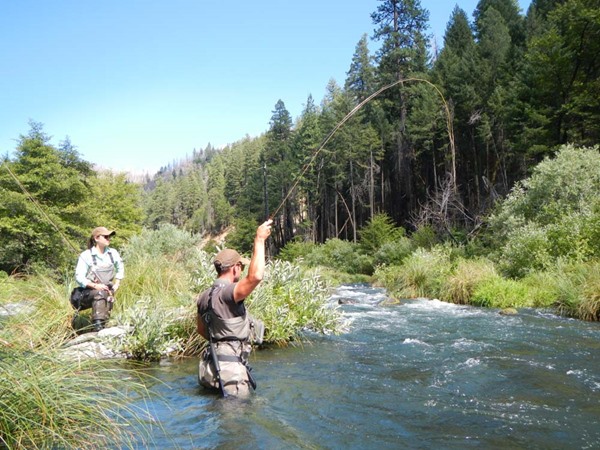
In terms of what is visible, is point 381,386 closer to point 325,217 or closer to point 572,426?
point 572,426

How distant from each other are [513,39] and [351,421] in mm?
45883

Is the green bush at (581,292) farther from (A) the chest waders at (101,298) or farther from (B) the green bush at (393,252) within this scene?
(B) the green bush at (393,252)

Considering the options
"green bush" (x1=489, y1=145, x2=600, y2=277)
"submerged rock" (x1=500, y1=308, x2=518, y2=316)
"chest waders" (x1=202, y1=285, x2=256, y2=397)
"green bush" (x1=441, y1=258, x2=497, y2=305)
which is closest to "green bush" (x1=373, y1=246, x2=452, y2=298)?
"green bush" (x1=441, y1=258, x2=497, y2=305)

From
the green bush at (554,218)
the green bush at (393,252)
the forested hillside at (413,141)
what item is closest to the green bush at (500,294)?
the green bush at (554,218)

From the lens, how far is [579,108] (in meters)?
25.0

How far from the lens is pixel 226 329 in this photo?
5.06 m

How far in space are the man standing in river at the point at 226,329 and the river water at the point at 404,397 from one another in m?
0.24

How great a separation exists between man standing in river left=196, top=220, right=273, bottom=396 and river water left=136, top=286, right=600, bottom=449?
0.80 feet

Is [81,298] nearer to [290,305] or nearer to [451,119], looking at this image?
[290,305]

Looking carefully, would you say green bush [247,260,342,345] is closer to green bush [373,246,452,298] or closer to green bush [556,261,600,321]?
green bush [556,261,600,321]

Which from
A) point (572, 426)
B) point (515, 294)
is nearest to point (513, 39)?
point (515, 294)

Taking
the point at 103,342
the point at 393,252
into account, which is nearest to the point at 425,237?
the point at 393,252

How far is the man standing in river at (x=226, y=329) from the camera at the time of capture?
197 inches

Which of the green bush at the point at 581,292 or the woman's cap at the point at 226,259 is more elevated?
the woman's cap at the point at 226,259
